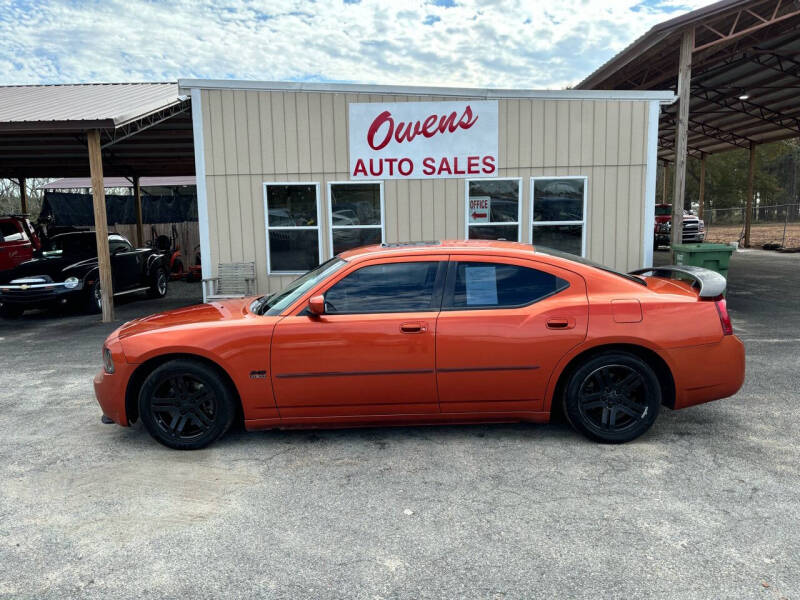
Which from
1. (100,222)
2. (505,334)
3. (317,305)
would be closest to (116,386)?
(317,305)

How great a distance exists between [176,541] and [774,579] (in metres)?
2.92

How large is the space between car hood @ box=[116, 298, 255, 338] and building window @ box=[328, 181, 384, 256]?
5.08 metres

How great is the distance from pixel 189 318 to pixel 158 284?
31.3 feet

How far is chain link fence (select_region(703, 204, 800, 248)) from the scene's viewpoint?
25375 mm

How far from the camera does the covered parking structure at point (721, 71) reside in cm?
1024

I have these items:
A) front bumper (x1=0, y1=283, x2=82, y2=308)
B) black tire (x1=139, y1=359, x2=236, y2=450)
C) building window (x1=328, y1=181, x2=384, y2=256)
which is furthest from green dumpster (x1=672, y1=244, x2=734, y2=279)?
front bumper (x1=0, y1=283, x2=82, y2=308)

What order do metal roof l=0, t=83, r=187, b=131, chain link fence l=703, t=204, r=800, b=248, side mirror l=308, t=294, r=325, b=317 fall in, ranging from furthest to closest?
chain link fence l=703, t=204, r=800, b=248 < metal roof l=0, t=83, r=187, b=131 < side mirror l=308, t=294, r=325, b=317

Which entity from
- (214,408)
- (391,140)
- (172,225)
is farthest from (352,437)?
(172,225)

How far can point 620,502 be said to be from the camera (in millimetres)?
3338

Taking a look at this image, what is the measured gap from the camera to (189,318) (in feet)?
14.4

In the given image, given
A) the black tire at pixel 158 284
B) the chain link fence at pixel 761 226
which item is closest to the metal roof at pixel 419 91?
the black tire at pixel 158 284

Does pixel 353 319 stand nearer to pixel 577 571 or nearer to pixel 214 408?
pixel 214 408

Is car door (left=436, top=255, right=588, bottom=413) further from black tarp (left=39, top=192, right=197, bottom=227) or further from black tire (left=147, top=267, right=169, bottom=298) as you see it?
black tarp (left=39, top=192, right=197, bottom=227)

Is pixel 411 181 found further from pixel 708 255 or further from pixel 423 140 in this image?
pixel 708 255
